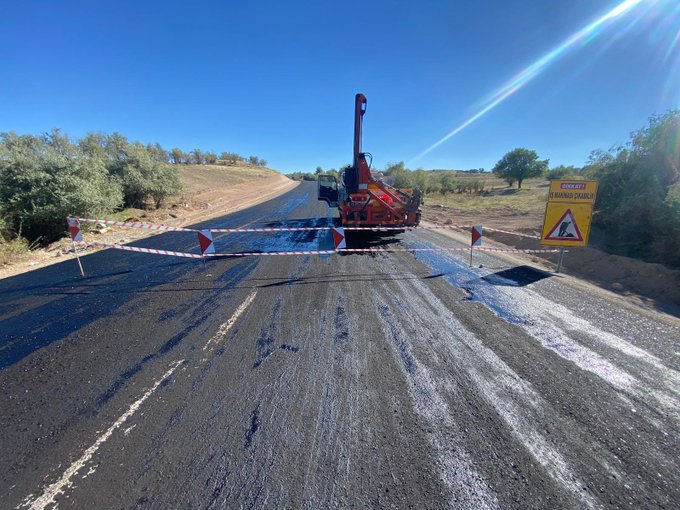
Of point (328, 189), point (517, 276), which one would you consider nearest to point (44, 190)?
point (328, 189)

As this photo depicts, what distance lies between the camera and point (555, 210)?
21.1ft

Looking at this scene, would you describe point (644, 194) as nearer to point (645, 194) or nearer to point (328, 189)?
point (645, 194)

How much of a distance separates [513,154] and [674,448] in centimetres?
5881

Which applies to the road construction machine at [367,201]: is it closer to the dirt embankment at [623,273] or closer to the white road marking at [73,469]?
the dirt embankment at [623,273]

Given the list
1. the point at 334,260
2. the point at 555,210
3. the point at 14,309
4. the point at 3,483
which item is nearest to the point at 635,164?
the point at 555,210

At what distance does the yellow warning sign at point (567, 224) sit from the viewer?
20.7ft

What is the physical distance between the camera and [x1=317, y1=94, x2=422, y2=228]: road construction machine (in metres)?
9.47

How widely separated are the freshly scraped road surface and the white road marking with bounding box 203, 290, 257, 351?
35 mm

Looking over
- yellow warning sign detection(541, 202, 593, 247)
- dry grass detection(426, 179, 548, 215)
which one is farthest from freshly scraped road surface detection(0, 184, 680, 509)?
dry grass detection(426, 179, 548, 215)

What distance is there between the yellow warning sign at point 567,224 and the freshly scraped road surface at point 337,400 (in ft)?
5.75

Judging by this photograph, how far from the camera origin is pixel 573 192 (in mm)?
6246

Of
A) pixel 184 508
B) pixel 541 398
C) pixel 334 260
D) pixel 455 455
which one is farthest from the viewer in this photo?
pixel 334 260

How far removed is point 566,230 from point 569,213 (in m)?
0.40

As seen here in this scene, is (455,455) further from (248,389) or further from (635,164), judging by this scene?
(635,164)
